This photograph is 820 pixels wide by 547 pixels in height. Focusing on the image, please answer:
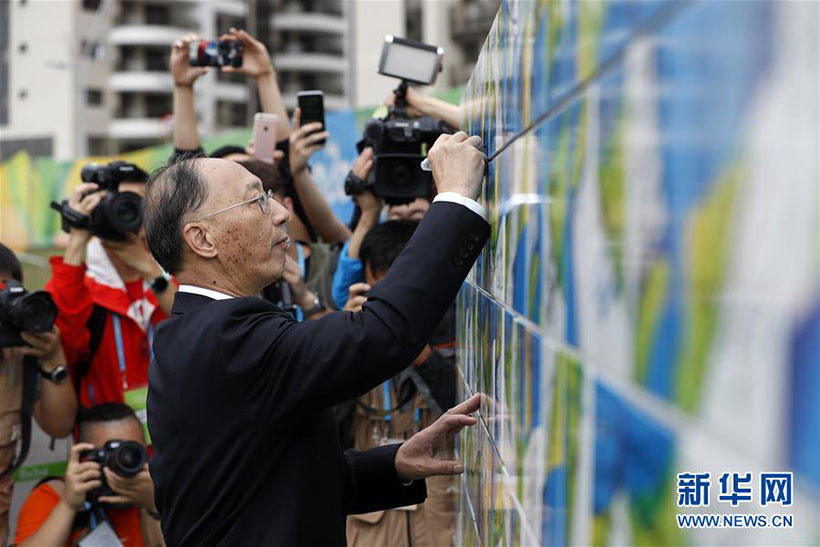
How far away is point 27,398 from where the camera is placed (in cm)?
333

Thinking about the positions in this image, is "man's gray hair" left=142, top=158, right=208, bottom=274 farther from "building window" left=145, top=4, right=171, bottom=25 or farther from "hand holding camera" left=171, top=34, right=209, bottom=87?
"building window" left=145, top=4, right=171, bottom=25

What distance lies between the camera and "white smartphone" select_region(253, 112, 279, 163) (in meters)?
3.62

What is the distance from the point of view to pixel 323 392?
1.61m

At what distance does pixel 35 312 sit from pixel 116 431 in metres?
0.47

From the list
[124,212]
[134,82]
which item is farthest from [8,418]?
[134,82]

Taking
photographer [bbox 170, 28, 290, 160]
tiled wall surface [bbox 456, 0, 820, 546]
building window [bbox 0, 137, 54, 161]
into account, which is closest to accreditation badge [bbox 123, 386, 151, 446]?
photographer [bbox 170, 28, 290, 160]

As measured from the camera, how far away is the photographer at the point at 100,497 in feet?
10.1

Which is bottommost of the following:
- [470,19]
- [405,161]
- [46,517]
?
[46,517]

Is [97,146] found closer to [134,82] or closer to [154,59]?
[134,82]

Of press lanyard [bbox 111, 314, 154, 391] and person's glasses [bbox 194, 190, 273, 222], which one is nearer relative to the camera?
person's glasses [bbox 194, 190, 273, 222]

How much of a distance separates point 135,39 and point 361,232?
41.2 metres

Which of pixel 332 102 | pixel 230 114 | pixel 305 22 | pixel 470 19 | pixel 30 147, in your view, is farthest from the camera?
pixel 305 22

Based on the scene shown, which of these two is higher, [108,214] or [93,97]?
[93,97]

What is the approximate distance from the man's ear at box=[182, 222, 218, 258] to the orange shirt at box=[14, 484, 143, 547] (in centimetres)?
168
